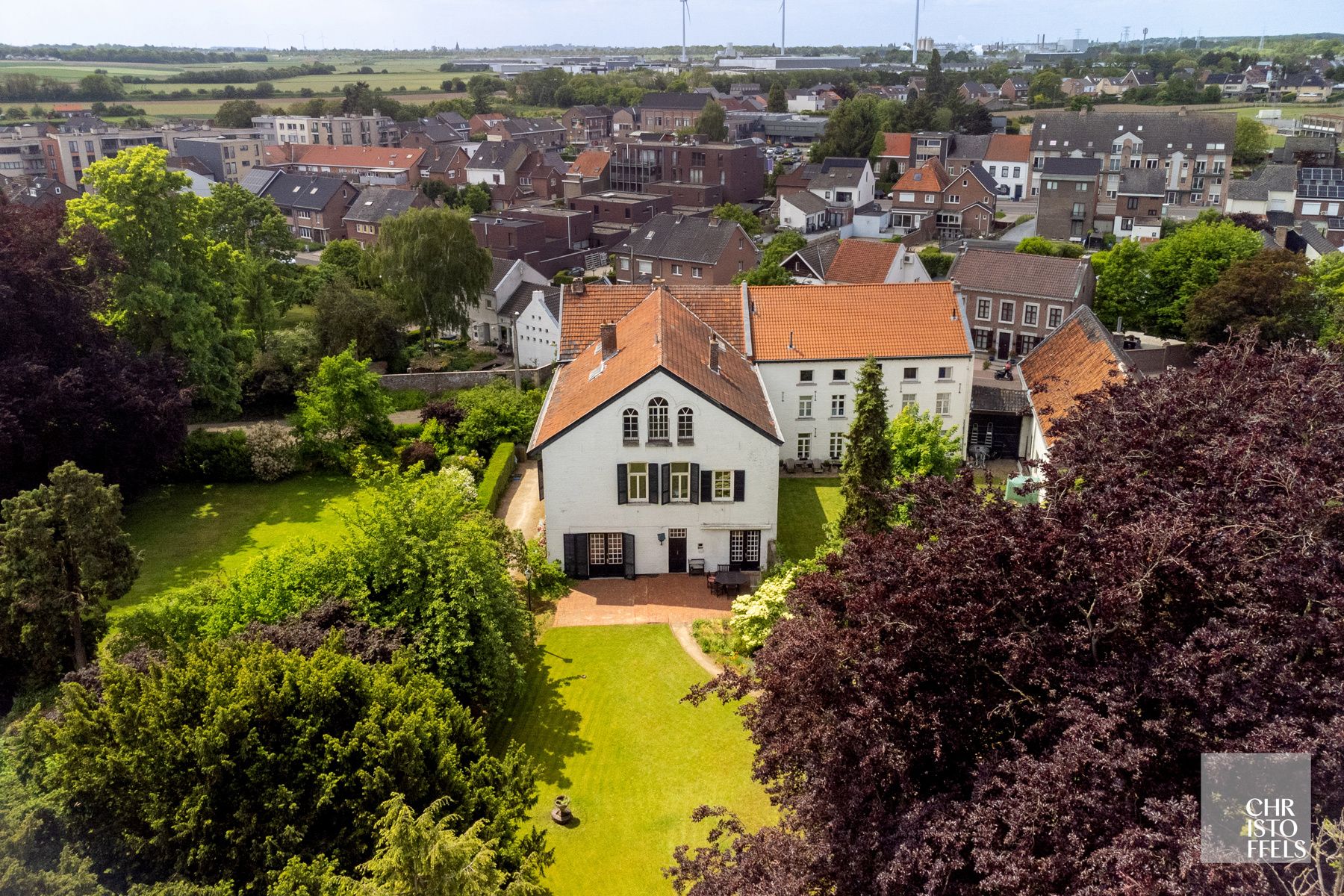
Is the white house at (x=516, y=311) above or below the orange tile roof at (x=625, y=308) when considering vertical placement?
below

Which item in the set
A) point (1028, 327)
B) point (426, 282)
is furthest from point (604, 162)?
point (1028, 327)

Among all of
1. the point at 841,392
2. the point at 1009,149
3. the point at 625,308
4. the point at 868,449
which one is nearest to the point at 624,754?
the point at 868,449

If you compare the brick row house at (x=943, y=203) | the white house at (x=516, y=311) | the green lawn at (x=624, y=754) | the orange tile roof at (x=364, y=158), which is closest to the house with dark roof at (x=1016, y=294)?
the white house at (x=516, y=311)

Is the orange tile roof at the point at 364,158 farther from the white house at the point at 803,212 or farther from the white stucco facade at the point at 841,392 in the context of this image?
the white stucco facade at the point at 841,392

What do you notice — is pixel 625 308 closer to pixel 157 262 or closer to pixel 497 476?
pixel 497 476

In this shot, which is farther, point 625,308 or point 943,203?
point 943,203

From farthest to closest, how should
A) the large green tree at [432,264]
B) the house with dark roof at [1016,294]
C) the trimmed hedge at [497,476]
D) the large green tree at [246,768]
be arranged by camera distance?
the large green tree at [432,264] < the house with dark roof at [1016,294] < the trimmed hedge at [497,476] < the large green tree at [246,768]
